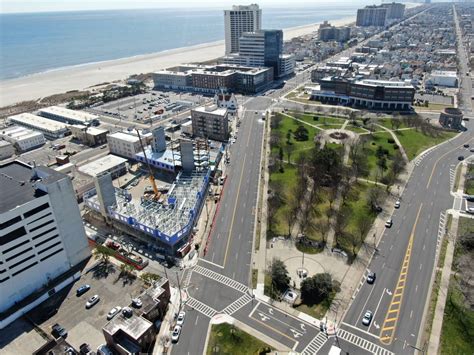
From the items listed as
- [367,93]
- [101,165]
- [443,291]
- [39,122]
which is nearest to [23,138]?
[39,122]

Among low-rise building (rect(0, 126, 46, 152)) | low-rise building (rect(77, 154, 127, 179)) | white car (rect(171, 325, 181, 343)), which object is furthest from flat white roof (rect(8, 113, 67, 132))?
white car (rect(171, 325, 181, 343))

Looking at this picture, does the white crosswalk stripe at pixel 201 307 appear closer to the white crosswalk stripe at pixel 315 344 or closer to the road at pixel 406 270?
the white crosswalk stripe at pixel 315 344

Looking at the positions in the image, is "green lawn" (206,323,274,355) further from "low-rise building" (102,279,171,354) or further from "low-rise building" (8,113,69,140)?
"low-rise building" (8,113,69,140)

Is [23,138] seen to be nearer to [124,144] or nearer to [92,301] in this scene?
[124,144]

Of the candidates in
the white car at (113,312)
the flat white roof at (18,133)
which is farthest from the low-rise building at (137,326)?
the flat white roof at (18,133)

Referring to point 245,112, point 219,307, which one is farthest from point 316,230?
point 245,112

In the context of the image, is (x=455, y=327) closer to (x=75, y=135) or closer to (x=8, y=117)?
(x=75, y=135)
